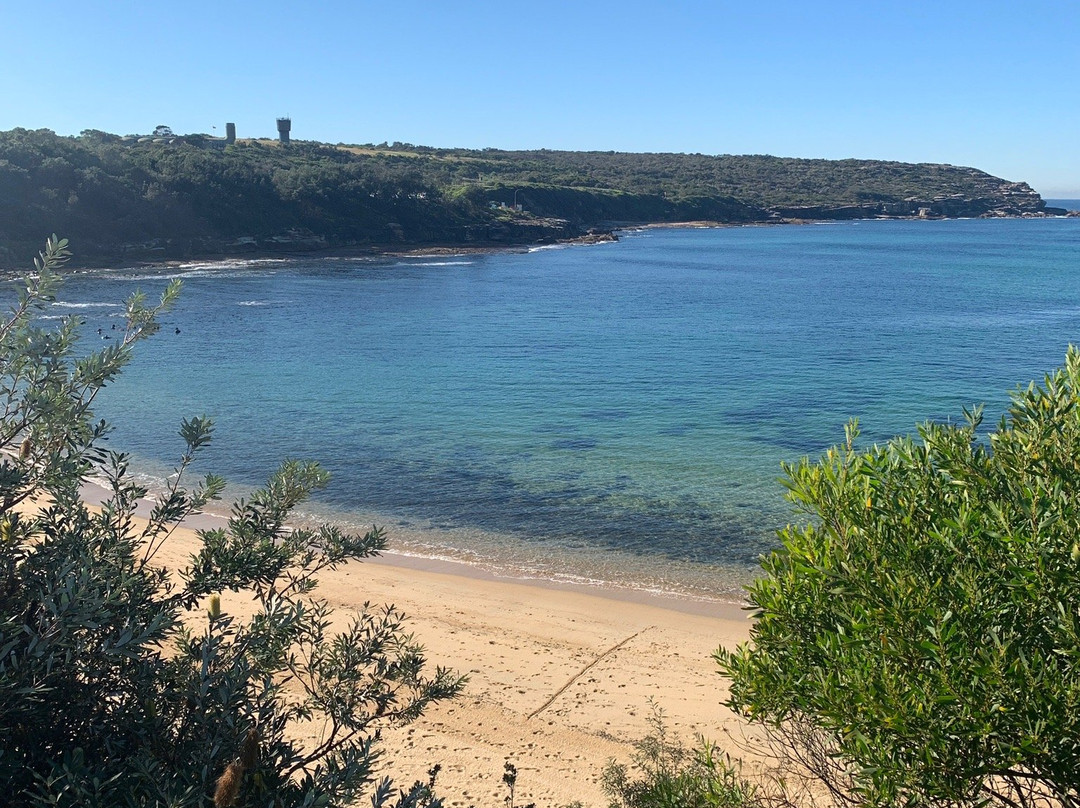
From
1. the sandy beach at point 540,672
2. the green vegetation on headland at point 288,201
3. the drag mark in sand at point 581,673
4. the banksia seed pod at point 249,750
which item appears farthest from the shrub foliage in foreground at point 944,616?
the green vegetation on headland at point 288,201

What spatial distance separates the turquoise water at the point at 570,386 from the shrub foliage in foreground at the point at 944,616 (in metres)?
10.6

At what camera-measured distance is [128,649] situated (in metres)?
4.30

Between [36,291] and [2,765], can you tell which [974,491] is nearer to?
[2,765]

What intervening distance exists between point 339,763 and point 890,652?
3422mm

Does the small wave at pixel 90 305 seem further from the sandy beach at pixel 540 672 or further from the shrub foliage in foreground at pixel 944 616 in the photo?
the shrub foliage in foreground at pixel 944 616

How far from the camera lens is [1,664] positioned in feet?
13.3

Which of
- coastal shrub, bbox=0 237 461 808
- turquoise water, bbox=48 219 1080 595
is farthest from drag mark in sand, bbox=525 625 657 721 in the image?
coastal shrub, bbox=0 237 461 808

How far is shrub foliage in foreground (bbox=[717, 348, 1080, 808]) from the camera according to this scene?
16.0ft

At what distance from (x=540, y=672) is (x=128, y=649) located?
375 inches

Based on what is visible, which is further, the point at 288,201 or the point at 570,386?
the point at 288,201

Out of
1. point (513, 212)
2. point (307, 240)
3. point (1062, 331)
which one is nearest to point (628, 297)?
point (1062, 331)

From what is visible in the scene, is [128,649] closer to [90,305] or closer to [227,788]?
[227,788]

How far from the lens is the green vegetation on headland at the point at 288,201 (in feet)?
246

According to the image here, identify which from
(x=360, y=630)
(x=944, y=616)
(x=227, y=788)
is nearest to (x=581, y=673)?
(x=360, y=630)
